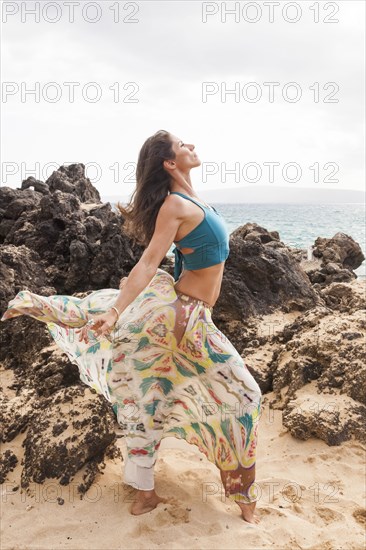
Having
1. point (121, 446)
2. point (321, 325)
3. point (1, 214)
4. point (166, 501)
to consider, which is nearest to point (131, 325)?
point (166, 501)

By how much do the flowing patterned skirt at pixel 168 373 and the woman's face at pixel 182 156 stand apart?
2.11 ft

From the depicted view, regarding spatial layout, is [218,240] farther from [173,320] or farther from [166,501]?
[166,501]

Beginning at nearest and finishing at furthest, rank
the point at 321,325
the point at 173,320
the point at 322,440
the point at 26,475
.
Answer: the point at 173,320, the point at 26,475, the point at 322,440, the point at 321,325

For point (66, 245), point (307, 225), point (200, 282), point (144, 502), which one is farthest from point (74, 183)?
point (307, 225)

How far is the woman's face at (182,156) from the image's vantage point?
309 cm

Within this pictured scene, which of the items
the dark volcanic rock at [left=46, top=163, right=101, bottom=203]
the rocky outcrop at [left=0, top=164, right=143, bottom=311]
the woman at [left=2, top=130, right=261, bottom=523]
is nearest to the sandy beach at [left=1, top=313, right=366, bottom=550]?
the woman at [left=2, top=130, right=261, bottom=523]

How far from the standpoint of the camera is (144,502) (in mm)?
3131

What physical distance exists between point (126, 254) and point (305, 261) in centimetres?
534

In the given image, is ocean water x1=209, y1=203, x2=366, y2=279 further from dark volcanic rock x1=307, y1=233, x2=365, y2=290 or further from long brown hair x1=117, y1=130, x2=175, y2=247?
long brown hair x1=117, y1=130, x2=175, y2=247

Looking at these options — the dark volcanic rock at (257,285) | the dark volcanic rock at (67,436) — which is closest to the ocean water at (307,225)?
the dark volcanic rock at (257,285)

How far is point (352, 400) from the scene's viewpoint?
161 inches

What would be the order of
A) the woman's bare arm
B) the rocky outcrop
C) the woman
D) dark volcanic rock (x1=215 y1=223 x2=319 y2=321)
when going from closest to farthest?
the woman's bare arm < the woman < dark volcanic rock (x1=215 y1=223 x2=319 y2=321) < the rocky outcrop

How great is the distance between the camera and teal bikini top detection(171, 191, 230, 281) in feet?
9.86

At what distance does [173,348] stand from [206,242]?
64cm
